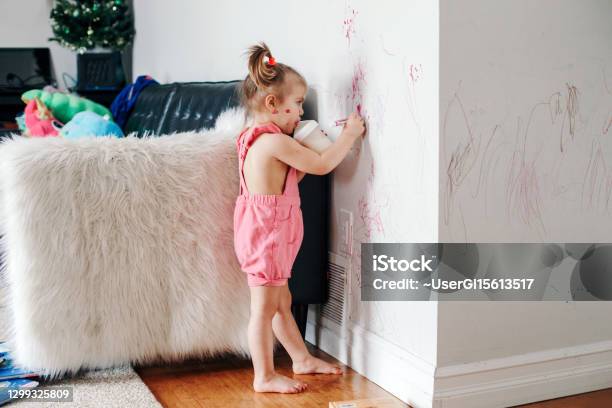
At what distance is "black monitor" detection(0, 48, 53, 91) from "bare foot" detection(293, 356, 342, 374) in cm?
348

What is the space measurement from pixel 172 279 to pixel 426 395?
Answer: 78cm

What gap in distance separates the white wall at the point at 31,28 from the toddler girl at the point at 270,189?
345cm

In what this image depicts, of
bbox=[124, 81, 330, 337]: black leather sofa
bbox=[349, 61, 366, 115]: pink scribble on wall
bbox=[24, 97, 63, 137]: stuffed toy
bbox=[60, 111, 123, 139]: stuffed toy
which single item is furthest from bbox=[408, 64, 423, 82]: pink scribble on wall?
bbox=[24, 97, 63, 137]: stuffed toy

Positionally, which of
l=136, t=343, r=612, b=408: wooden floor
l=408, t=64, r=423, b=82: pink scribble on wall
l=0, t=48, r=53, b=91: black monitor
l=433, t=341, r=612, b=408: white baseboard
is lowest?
l=136, t=343, r=612, b=408: wooden floor

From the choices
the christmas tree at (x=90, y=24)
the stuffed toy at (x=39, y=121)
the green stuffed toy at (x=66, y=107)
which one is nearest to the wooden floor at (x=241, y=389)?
the stuffed toy at (x=39, y=121)

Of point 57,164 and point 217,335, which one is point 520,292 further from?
point 57,164

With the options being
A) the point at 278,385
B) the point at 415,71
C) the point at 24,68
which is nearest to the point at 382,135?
the point at 415,71

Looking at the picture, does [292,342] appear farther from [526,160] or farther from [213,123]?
[213,123]

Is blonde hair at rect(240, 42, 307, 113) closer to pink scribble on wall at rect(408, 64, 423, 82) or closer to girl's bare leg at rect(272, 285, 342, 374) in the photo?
pink scribble on wall at rect(408, 64, 423, 82)

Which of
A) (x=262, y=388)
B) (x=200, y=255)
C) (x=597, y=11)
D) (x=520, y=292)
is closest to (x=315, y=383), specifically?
(x=262, y=388)

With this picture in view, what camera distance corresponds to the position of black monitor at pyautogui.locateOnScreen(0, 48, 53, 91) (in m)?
4.85

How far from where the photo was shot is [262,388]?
2006mm

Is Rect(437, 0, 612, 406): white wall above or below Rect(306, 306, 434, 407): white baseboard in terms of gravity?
above

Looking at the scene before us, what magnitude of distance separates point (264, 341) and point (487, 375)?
2.00 ft
